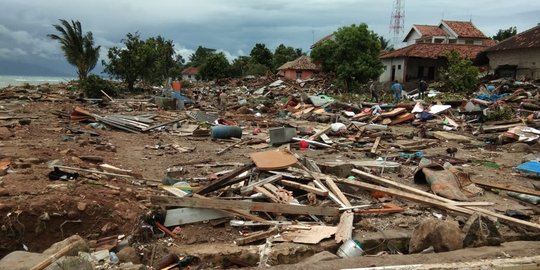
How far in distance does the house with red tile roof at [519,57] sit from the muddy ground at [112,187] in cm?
1491

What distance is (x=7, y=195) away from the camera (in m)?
4.85

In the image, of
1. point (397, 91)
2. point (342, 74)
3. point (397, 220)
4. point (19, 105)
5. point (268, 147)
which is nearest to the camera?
point (397, 220)

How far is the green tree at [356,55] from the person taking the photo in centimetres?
2669

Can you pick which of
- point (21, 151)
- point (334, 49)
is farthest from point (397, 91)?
point (21, 151)

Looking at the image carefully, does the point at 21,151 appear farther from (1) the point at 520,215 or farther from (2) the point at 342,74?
(2) the point at 342,74

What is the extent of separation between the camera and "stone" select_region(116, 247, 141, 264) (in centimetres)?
404

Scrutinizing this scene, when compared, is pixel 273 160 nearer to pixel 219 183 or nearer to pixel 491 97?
pixel 219 183

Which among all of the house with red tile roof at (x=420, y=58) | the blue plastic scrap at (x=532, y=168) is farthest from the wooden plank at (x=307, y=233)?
the house with red tile roof at (x=420, y=58)

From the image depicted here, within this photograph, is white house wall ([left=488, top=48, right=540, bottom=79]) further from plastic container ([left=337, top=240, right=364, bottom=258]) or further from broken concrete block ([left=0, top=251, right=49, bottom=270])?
broken concrete block ([left=0, top=251, right=49, bottom=270])

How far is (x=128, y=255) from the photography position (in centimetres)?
407

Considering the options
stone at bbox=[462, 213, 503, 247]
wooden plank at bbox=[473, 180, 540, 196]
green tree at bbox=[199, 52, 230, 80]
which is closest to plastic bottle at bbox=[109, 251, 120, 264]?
stone at bbox=[462, 213, 503, 247]

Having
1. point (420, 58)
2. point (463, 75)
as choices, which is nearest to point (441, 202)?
point (463, 75)

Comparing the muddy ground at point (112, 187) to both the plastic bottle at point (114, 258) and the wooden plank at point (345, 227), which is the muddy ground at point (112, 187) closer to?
the wooden plank at point (345, 227)

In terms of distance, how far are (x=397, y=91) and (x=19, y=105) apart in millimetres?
16784
